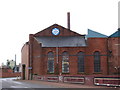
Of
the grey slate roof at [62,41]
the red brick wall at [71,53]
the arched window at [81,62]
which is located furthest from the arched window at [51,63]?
the arched window at [81,62]

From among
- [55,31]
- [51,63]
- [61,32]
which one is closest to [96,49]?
[51,63]

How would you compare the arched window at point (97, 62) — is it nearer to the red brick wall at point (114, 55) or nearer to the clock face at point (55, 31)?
the red brick wall at point (114, 55)

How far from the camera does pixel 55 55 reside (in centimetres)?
5244

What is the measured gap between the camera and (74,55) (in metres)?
51.3

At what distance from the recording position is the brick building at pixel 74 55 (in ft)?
163

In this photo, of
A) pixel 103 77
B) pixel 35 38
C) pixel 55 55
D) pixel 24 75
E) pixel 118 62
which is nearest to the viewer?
pixel 103 77

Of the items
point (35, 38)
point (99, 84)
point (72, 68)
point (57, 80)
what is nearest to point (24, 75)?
point (35, 38)

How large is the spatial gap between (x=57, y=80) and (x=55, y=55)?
1181cm

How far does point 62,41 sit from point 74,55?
18.4 ft

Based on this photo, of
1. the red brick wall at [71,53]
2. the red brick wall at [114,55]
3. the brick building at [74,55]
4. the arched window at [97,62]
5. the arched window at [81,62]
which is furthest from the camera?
the arched window at [81,62]

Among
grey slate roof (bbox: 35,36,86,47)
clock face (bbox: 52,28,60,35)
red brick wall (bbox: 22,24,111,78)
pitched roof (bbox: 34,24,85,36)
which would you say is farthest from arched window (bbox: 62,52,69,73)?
clock face (bbox: 52,28,60,35)

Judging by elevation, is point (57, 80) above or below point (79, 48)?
below

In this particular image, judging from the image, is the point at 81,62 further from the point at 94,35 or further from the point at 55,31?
the point at 55,31

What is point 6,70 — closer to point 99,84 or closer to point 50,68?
point 50,68
